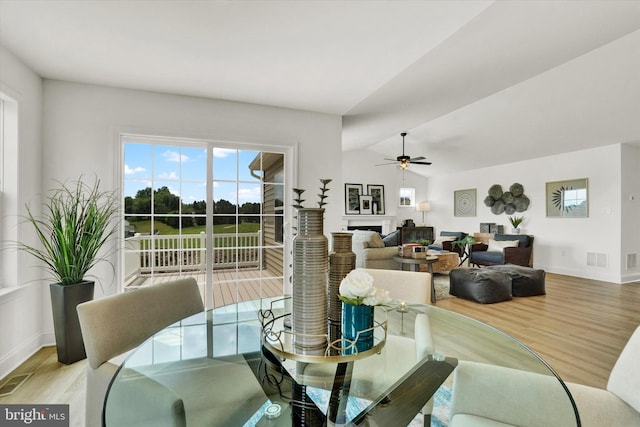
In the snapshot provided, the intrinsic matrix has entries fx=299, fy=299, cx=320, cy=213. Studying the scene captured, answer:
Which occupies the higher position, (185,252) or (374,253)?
(185,252)

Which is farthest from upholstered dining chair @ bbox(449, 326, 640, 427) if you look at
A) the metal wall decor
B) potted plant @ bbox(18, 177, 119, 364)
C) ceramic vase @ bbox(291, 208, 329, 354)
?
the metal wall decor

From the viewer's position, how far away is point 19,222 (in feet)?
7.97

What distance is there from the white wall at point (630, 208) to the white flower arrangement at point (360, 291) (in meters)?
6.82

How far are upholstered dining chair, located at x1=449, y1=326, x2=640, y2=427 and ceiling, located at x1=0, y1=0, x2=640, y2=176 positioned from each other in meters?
1.99

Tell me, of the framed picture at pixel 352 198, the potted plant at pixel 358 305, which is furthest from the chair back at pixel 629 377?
the framed picture at pixel 352 198

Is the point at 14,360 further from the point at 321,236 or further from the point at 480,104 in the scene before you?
the point at 480,104

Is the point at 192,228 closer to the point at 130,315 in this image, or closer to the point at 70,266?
the point at 70,266

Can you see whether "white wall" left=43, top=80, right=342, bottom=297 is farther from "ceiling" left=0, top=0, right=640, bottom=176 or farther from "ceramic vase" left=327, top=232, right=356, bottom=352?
"ceramic vase" left=327, top=232, right=356, bottom=352

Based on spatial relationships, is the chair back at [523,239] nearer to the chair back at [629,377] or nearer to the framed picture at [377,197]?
the framed picture at [377,197]

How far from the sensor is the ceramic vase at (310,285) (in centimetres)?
103

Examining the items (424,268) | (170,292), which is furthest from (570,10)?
(424,268)

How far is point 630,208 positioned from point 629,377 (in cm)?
656

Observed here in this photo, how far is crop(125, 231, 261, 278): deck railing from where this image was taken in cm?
334

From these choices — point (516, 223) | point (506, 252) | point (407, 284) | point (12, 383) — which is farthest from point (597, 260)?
point (12, 383)
